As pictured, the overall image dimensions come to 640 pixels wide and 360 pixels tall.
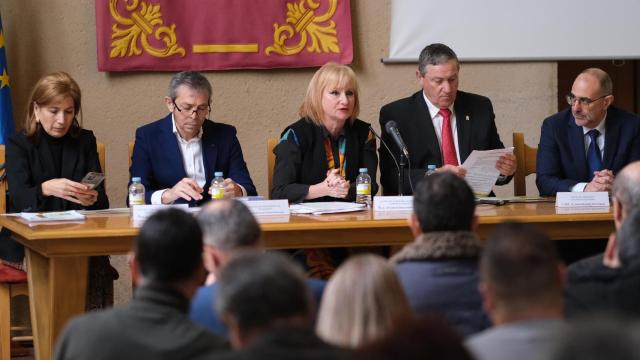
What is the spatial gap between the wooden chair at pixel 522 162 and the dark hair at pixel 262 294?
3.57 meters

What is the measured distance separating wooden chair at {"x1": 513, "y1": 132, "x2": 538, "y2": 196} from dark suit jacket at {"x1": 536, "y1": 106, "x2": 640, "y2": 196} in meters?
0.16

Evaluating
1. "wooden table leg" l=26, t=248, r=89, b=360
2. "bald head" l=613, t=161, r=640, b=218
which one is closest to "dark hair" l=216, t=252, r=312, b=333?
"bald head" l=613, t=161, r=640, b=218

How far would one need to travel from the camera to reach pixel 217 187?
4422mm

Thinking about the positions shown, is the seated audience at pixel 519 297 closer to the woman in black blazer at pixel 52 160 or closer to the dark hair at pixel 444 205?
the dark hair at pixel 444 205

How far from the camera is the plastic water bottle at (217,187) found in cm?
438

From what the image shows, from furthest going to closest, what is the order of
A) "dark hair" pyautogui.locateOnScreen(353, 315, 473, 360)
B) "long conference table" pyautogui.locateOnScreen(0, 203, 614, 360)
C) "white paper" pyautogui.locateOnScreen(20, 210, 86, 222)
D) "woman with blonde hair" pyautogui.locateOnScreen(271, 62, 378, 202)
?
"woman with blonde hair" pyautogui.locateOnScreen(271, 62, 378, 202)
"white paper" pyautogui.locateOnScreen(20, 210, 86, 222)
"long conference table" pyautogui.locateOnScreen(0, 203, 614, 360)
"dark hair" pyautogui.locateOnScreen(353, 315, 473, 360)

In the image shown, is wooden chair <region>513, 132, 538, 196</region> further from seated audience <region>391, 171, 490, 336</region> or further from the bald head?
seated audience <region>391, 171, 490, 336</region>

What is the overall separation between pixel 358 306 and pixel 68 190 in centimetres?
274

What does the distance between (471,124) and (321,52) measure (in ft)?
4.01

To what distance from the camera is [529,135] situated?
20.3 ft

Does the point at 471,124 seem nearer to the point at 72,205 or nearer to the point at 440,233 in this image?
the point at 72,205

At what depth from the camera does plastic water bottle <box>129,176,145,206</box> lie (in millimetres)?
4348

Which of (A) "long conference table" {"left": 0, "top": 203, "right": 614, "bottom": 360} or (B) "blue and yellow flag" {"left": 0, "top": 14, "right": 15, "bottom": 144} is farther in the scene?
(B) "blue and yellow flag" {"left": 0, "top": 14, "right": 15, "bottom": 144}

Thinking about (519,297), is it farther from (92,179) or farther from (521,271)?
A: (92,179)
